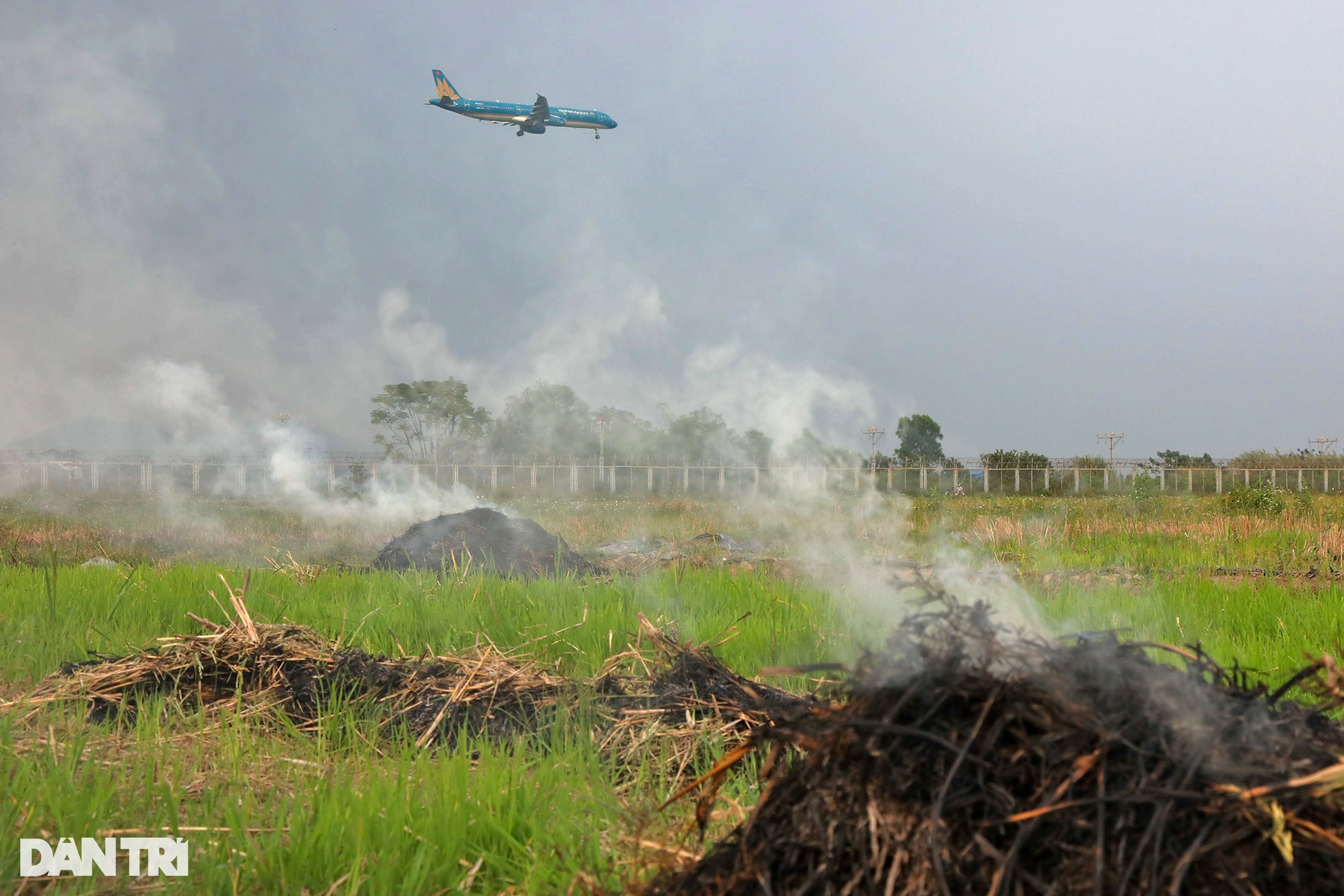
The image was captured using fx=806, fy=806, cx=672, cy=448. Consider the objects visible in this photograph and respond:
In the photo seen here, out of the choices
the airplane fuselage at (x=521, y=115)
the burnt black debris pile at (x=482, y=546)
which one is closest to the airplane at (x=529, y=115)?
the airplane fuselage at (x=521, y=115)

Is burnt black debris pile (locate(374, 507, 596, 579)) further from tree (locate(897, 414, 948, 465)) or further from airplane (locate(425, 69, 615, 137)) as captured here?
tree (locate(897, 414, 948, 465))

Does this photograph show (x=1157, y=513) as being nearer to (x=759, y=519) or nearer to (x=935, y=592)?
(x=759, y=519)

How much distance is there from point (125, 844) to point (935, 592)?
2.58 m

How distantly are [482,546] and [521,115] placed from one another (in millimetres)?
44054

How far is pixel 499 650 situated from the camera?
4500mm

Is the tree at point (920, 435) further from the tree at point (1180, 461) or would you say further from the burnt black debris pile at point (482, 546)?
the burnt black debris pile at point (482, 546)

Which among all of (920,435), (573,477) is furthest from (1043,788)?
(920,435)

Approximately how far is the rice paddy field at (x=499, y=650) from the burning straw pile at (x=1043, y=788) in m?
0.31

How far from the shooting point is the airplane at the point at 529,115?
161ft

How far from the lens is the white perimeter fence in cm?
4984

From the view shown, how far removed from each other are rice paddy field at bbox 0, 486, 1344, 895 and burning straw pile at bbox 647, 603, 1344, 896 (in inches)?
12.3

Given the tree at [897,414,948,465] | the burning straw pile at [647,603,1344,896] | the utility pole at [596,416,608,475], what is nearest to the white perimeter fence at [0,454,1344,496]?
the utility pole at [596,416,608,475]

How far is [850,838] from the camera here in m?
1.42

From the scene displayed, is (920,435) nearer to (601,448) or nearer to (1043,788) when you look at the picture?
(601,448)
